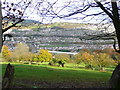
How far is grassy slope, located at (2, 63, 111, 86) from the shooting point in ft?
10.00

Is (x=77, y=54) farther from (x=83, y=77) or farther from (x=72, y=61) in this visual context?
(x=83, y=77)

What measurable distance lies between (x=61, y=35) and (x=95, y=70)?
3.11ft

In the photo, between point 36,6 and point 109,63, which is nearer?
point 36,6

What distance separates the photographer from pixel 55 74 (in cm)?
311

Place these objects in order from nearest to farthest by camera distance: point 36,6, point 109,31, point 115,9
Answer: point 115,9, point 36,6, point 109,31

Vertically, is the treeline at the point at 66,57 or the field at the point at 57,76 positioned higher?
the treeline at the point at 66,57

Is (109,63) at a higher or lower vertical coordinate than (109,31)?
lower

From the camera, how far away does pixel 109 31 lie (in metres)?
2.88

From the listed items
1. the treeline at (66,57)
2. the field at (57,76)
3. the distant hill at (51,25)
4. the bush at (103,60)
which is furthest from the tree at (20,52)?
the bush at (103,60)

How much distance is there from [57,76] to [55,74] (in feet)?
0.20

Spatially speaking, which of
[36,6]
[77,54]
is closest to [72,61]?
[77,54]

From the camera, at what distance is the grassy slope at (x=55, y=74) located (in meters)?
3.05

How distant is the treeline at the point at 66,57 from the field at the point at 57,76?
10 cm

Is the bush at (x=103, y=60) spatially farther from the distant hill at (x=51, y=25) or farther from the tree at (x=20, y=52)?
the tree at (x=20, y=52)
